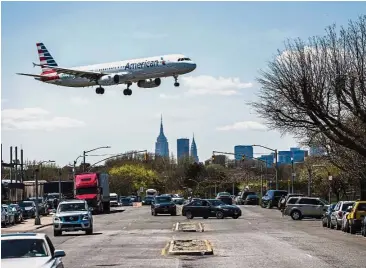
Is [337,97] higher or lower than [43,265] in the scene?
higher

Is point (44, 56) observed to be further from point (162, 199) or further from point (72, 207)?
point (72, 207)

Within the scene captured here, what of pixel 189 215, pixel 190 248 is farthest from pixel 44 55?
pixel 190 248

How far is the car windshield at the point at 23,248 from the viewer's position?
47.1ft

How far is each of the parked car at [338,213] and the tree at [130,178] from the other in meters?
116

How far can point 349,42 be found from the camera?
45656 mm

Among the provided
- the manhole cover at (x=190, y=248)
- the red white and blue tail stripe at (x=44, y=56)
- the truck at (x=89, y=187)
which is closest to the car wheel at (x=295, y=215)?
the truck at (x=89, y=187)

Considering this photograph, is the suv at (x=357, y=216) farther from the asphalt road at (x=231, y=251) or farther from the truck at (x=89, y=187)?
the truck at (x=89, y=187)

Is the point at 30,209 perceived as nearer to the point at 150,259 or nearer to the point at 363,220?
the point at 363,220

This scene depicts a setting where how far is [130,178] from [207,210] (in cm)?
10733

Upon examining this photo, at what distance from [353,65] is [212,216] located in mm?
20410

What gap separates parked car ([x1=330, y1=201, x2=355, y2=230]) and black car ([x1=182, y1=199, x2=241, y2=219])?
15.5 meters

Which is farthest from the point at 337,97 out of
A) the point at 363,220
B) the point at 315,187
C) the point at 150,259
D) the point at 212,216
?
the point at 315,187

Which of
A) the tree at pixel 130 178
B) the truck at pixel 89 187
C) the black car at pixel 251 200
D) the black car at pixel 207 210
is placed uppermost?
the tree at pixel 130 178

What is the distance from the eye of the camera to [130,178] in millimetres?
167625
